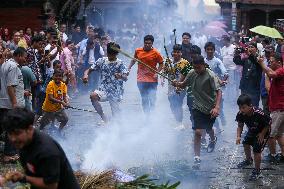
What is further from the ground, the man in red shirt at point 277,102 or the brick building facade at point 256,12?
the brick building facade at point 256,12

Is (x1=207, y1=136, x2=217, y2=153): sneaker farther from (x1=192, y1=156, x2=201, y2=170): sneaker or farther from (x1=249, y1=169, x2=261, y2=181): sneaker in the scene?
(x1=249, y1=169, x2=261, y2=181): sneaker

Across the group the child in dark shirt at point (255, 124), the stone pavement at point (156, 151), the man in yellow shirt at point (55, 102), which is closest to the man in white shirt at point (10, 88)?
the stone pavement at point (156, 151)

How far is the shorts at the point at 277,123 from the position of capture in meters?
9.52

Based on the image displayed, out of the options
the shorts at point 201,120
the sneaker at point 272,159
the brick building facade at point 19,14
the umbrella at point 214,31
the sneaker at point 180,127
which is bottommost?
the sneaker at point 272,159

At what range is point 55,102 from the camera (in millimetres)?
10852

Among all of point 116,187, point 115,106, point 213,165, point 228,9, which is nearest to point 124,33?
point 228,9

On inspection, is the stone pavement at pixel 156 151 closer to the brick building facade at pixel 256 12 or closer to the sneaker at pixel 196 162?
the sneaker at pixel 196 162

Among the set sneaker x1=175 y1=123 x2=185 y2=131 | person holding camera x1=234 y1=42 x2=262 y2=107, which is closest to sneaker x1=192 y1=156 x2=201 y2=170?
person holding camera x1=234 y1=42 x2=262 y2=107

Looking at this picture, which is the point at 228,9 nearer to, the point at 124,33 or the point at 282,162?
the point at 124,33

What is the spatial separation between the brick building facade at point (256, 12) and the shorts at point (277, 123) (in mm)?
28664

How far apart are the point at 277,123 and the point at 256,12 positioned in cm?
3236

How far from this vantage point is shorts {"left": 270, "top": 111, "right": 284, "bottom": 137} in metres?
9.52

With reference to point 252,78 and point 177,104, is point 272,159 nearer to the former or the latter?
point 252,78

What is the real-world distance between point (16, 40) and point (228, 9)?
28.8 meters
